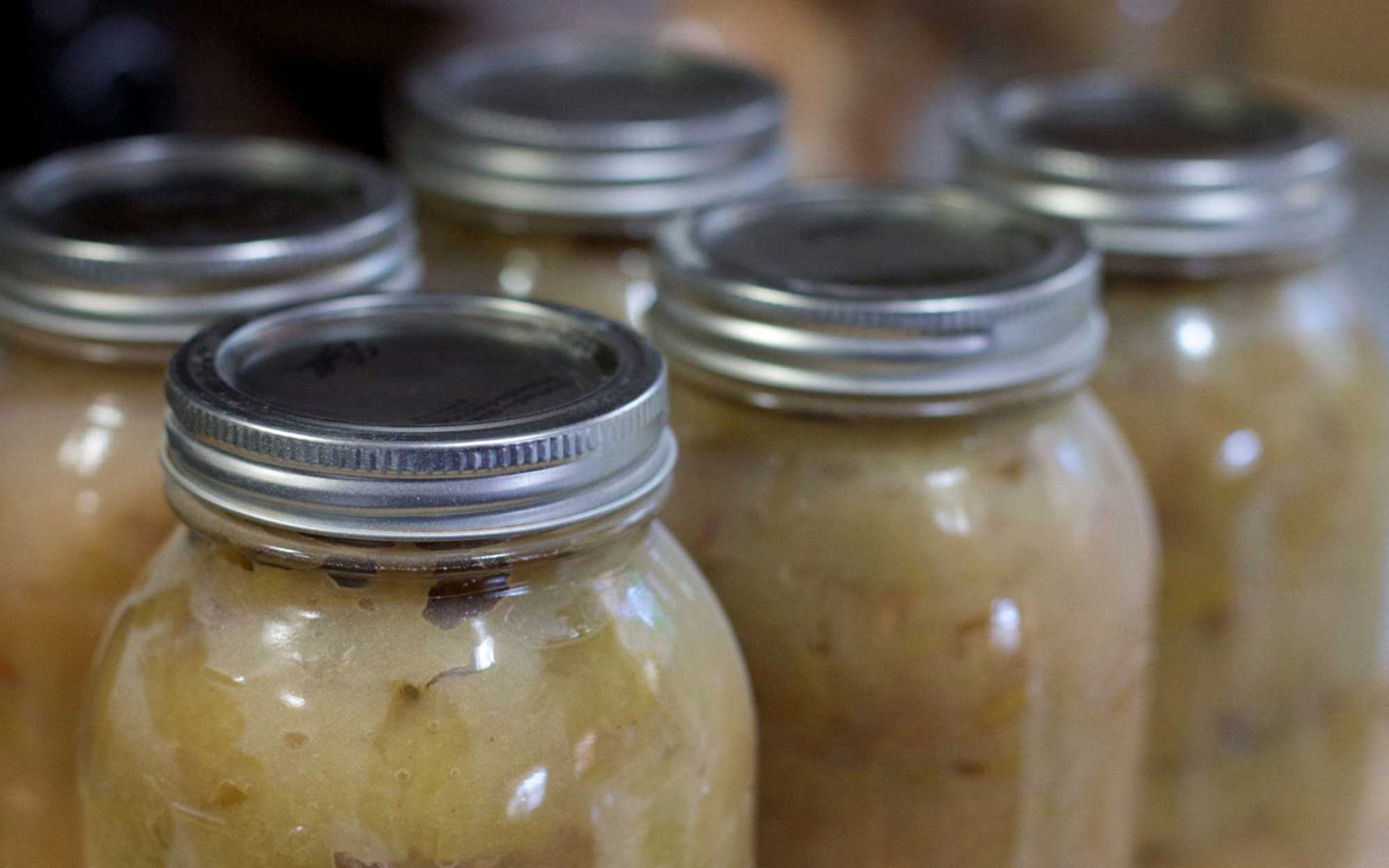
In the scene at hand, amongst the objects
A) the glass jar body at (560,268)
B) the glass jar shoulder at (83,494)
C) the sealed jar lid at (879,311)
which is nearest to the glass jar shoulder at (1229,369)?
the sealed jar lid at (879,311)

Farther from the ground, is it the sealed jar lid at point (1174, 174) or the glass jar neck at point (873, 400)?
the sealed jar lid at point (1174, 174)

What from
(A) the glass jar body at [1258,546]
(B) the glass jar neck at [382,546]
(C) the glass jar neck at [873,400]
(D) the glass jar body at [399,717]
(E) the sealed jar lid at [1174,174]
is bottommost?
(A) the glass jar body at [1258,546]

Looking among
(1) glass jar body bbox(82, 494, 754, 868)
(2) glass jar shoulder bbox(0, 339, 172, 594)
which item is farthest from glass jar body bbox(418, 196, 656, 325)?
(1) glass jar body bbox(82, 494, 754, 868)

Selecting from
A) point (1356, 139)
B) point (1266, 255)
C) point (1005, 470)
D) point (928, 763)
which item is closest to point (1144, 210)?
point (1266, 255)

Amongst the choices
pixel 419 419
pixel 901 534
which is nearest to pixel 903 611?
pixel 901 534

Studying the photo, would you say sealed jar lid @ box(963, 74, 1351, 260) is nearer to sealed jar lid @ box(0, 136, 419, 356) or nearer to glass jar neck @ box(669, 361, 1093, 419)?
glass jar neck @ box(669, 361, 1093, 419)

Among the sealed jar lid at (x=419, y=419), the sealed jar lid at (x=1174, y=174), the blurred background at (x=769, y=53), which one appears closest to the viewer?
the sealed jar lid at (x=419, y=419)

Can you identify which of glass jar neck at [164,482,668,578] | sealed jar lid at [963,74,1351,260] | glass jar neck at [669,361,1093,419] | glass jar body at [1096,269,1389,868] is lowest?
glass jar body at [1096,269,1389,868]

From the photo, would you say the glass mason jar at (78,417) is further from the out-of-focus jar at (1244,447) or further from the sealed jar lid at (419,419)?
the out-of-focus jar at (1244,447)
